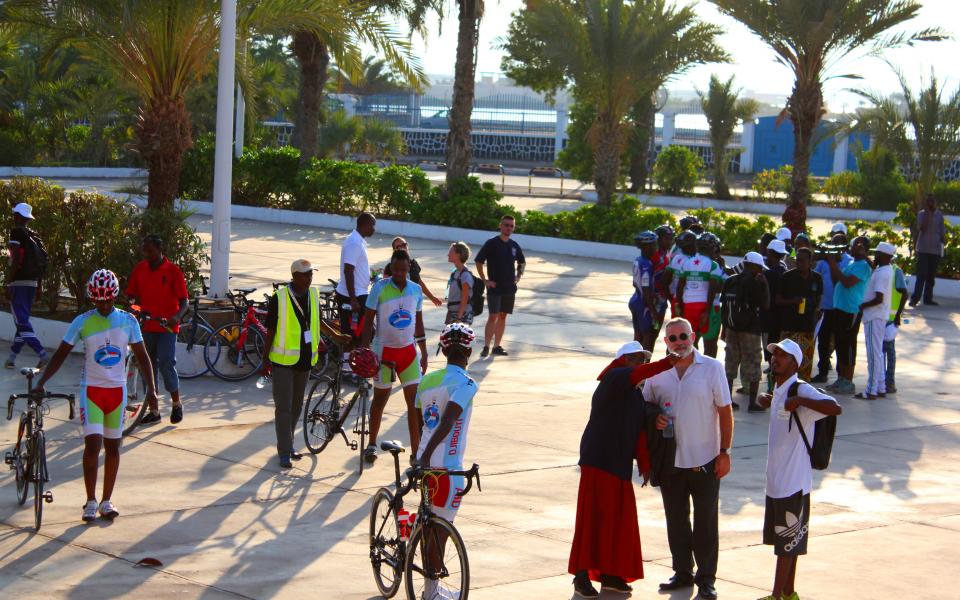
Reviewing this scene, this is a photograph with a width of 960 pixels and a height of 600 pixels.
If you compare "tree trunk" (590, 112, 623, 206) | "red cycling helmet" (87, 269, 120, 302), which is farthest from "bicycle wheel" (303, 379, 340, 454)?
"tree trunk" (590, 112, 623, 206)

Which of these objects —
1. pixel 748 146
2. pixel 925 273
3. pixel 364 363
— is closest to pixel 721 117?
pixel 748 146

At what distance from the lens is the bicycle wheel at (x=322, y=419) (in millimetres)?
10328

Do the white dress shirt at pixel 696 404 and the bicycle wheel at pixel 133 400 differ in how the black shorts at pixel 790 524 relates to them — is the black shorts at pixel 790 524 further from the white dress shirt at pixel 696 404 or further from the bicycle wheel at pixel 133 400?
the bicycle wheel at pixel 133 400

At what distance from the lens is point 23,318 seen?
1358 cm

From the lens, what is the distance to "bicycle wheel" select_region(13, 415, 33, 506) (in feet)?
27.2

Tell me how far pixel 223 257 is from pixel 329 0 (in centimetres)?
504

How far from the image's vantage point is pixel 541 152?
7581 centimetres

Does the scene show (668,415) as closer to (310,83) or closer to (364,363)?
(364,363)

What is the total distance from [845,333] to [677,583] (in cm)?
741

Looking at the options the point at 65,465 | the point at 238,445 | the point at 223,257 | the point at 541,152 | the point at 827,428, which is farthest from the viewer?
the point at 541,152

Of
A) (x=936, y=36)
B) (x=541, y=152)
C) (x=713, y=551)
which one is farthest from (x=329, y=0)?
(x=541, y=152)

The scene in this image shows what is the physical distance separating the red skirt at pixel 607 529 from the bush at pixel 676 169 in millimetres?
38938

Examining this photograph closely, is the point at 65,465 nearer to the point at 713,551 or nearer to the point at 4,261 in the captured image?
the point at 713,551

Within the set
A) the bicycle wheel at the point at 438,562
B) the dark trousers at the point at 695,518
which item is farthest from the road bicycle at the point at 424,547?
the dark trousers at the point at 695,518
